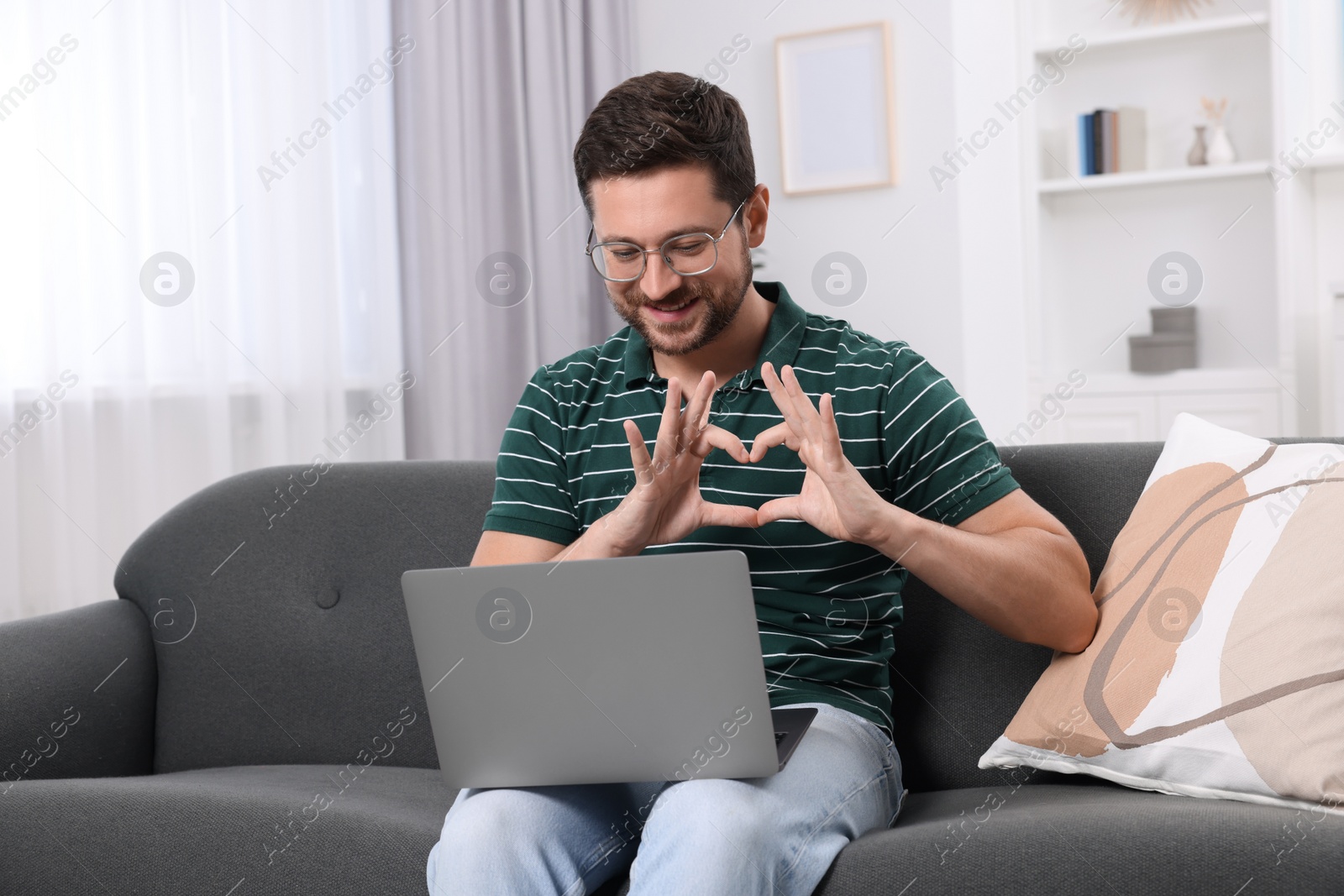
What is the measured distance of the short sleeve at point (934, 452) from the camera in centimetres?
132

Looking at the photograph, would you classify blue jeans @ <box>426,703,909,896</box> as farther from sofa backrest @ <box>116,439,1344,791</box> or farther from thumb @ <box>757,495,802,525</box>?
sofa backrest @ <box>116,439,1344,791</box>

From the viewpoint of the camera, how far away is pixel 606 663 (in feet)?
3.42

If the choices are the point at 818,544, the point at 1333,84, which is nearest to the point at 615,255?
the point at 818,544

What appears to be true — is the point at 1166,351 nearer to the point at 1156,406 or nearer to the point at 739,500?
the point at 1156,406

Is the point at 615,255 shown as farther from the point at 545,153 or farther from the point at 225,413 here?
the point at 545,153

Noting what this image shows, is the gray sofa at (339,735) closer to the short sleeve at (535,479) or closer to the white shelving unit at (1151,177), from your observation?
the short sleeve at (535,479)

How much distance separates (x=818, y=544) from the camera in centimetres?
136

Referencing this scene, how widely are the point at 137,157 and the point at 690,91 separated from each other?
135cm

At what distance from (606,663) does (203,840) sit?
0.57m

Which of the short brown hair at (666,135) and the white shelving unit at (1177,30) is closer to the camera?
the short brown hair at (666,135)

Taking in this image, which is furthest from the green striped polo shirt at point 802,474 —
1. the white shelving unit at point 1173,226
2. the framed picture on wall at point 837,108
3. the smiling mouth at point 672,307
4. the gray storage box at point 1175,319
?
the gray storage box at point 1175,319

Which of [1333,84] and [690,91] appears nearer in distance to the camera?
[690,91]

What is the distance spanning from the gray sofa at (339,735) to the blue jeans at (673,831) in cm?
5

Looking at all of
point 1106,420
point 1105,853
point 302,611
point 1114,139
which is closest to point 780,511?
point 1105,853
